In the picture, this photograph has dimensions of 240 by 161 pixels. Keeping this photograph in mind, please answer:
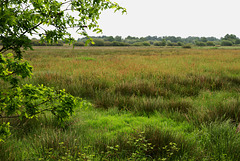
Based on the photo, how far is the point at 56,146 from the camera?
125 inches

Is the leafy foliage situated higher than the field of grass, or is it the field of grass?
the leafy foliage

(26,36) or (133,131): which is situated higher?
(26,36)

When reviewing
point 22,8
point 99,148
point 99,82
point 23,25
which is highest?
point 22,8

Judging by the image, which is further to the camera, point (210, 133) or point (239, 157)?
point (210, 133)

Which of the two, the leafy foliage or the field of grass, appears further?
the field of grass

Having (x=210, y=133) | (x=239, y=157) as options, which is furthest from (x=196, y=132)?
(x=239, y=157)

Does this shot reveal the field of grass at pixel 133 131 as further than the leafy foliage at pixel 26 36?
Yes

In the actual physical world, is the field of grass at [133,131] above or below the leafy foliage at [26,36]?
below

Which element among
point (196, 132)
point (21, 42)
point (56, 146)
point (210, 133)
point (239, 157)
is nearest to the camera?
point (21, 42)

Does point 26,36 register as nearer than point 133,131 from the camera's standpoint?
Yes

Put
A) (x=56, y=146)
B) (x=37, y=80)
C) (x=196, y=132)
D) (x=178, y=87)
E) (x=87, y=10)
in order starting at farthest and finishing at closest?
(x=37, y=80) < (x=178, y=87) < (x=196, y=132) < (x=56, y=146) < (x=87, y=10)

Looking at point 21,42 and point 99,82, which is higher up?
point 21,42

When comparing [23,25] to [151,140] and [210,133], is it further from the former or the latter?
[210,133]

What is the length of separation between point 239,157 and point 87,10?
3.19 meters
